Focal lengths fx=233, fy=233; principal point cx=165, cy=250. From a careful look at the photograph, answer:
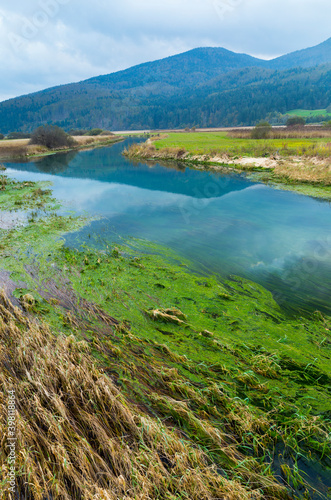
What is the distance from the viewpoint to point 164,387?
13.5ft

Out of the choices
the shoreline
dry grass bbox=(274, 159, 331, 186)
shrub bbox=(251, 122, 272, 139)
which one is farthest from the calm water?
shrub bbox=(251, 122, 272, 139)

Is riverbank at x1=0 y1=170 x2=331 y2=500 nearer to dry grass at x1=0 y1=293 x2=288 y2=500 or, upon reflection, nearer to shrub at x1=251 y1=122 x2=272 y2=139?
dry grass at x1=0 y1=293 x2=288 y2=500

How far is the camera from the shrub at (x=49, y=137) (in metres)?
52.6

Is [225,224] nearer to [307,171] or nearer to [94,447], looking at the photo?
[94,447]

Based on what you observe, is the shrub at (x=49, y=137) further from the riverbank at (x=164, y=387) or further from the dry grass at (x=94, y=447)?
the dry grass at (x=94, y=447)

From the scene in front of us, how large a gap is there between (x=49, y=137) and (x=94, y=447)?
6281cm

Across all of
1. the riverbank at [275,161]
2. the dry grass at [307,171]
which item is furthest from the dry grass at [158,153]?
the dry grass at [307,171]

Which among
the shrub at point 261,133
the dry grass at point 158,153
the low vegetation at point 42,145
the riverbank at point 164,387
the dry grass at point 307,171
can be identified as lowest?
the riverbank at point 164,387

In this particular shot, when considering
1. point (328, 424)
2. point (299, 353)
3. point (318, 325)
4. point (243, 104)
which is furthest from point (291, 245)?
point (243, 104)

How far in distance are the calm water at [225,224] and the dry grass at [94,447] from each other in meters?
4.85

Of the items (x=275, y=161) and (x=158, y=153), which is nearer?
(x=275, y=161)

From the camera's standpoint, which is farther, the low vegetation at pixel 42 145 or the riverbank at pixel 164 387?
the low vegetation at pixel 42 145

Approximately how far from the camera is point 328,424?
11.3 feet

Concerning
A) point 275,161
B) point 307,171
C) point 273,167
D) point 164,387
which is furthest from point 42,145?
point 164,387
